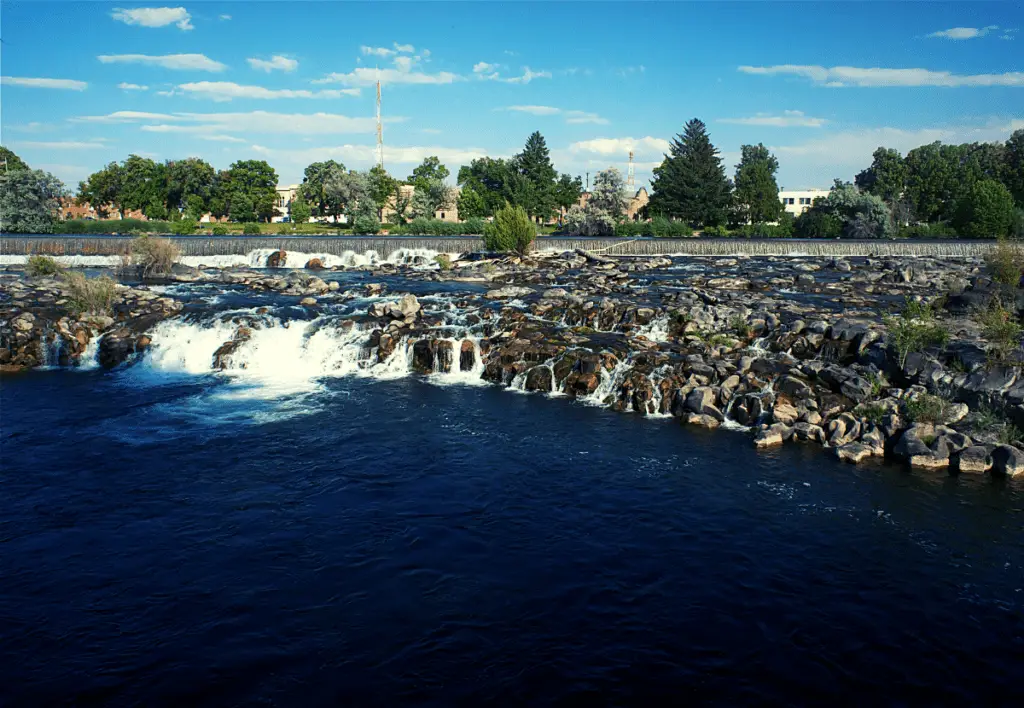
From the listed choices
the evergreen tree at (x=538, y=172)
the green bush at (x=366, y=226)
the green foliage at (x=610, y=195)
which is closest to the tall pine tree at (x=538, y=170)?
the evergreen tree at (x=538, y=172)

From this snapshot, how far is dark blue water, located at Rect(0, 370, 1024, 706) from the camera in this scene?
982 centimetres

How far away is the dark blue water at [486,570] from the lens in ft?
32.2

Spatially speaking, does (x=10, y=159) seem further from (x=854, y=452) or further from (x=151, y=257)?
(x=854, y=452)

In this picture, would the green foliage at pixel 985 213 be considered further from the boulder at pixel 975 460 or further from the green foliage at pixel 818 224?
the boulder at pixel 975 460

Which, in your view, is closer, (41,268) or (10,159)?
(41,268)

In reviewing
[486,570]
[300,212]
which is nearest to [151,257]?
[486,570]

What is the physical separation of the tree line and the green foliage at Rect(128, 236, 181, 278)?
1643 inches

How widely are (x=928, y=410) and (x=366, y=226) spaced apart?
239 feet

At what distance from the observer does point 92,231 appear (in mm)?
79750

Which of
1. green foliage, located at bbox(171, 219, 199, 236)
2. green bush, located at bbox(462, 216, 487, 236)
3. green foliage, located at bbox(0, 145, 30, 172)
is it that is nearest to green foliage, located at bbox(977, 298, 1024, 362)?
green bush, located at bbox(462, 216, 487, 236)

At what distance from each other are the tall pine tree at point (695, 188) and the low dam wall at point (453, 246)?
111ft

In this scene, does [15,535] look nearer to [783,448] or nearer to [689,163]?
[783,448]

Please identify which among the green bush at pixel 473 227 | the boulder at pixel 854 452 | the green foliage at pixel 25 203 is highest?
the green foliage at pixel 25 203

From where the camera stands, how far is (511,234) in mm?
50531
